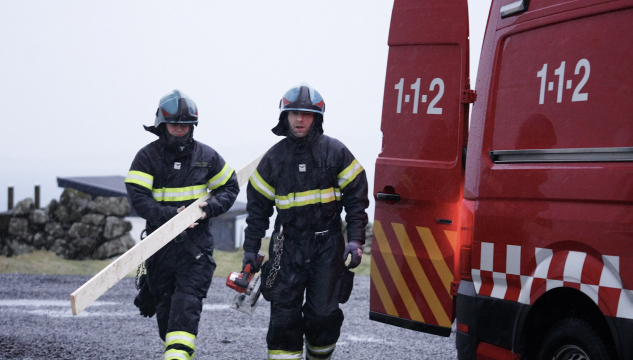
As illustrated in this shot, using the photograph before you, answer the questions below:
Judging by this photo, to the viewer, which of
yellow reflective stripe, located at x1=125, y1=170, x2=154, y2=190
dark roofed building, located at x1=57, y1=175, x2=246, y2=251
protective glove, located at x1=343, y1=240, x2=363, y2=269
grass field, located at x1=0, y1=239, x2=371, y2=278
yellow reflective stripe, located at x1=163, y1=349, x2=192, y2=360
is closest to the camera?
yellow reflective stripe, located at x1=163, y1=349, x2=192, y2=360

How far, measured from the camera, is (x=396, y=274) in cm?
459

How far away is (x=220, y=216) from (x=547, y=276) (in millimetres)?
16649

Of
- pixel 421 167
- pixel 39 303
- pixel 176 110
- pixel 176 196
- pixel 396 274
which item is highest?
pixel 176 110

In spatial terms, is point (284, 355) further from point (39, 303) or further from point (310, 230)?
point (39, 303)

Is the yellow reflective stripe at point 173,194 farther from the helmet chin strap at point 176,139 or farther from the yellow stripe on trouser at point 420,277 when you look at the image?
the yellow stripe on trouser at point 420,277

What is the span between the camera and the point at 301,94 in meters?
4.31

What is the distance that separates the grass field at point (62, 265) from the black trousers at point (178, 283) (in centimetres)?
768

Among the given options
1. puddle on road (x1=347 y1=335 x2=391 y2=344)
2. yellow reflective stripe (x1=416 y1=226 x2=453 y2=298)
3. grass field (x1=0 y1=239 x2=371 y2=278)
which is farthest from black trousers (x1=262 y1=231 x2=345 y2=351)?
grass field (x1=0 y1=239 x2=371 y2=278)

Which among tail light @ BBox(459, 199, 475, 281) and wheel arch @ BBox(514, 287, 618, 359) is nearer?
wheel arch @ BBox(514, 287, 618, 359)

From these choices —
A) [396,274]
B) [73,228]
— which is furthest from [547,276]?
[73,228]

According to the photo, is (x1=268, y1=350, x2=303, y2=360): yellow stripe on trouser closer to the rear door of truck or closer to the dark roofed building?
the rear door of truck

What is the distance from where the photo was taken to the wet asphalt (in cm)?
578

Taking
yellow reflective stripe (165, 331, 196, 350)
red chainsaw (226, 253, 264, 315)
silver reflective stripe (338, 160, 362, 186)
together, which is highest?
silver reflective stripe (338, 160, 362, 186)

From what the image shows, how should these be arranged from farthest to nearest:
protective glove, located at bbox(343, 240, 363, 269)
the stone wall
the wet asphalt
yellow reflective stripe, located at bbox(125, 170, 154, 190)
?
the stone wall → the wet asphalt → yellow reflective stripe, located at bbox(125, 170, 154, 190) → protective glove, located at bbox(343, 240, 363, 269)
